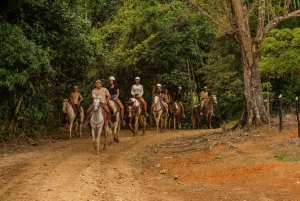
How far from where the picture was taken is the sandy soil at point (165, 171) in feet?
26.1

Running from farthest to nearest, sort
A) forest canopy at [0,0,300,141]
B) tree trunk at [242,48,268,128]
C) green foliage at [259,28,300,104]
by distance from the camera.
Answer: green foliage at [259,28,300,104] < forest canopy at [0,0,300,141] < tree trunk at [242,48,268,128]

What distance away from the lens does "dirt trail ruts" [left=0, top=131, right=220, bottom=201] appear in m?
7.94

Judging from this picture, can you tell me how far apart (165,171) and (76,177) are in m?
2.48

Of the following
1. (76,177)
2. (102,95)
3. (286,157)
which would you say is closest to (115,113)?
(102,95)

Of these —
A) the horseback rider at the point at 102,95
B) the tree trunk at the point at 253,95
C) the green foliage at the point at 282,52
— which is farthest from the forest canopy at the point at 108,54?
the tree trunk at the point at 253,95

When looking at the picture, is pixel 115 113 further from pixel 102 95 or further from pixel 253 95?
pixel 253 95

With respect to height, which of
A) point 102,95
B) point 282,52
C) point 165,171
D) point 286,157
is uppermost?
point 282,52

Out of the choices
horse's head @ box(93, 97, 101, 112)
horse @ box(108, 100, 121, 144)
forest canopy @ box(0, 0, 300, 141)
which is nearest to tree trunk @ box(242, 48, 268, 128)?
forest canopy @ box(0, 0, 300, 141)

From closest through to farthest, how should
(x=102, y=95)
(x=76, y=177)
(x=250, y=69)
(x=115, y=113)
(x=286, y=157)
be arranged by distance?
1. (x=76, y=177)
2. (x=286, y=157)
3. (x=102, y=95)
4. (x=250, y=69)
5. (x=115, y=113)

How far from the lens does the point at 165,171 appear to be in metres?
10.5

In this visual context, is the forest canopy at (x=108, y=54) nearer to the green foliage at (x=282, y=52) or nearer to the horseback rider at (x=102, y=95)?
the green foliage at (x=282, y=52)

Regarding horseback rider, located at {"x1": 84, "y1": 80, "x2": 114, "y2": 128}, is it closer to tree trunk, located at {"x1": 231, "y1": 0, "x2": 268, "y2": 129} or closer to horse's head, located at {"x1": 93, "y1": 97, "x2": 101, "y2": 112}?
horse's head, located at {"x1": 93, "y1": 97, "x2": 101, "y2": 112}

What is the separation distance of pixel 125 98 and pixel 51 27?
1229 cm

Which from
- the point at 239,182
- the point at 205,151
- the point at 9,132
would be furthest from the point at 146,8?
the point at 239,182
